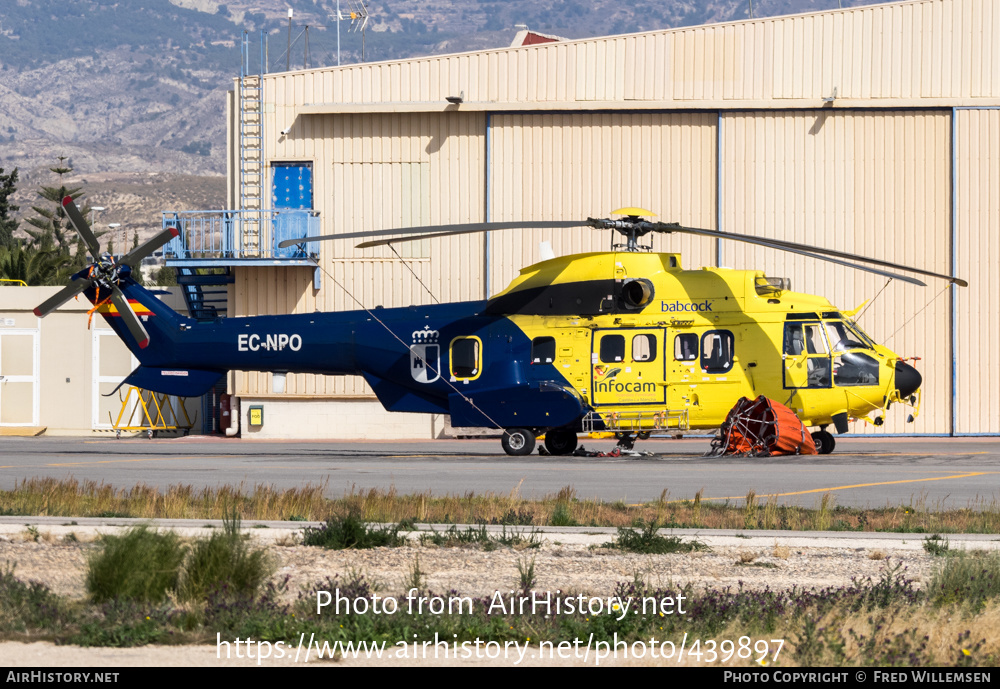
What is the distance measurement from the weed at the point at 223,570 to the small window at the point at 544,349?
14050mm

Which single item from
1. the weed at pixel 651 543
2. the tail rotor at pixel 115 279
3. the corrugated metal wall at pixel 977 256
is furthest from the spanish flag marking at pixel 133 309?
the corrugated metal wall at pixel 977 256

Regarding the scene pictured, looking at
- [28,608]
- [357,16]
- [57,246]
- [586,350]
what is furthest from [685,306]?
[57,246]

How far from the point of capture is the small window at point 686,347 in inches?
885

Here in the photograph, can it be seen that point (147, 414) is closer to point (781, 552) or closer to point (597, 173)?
point (597, 173)

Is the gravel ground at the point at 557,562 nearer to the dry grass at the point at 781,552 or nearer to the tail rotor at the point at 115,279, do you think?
the dry grass at the point at 781,552

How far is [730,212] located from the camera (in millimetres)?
33281

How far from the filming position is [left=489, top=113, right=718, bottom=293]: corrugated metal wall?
3347 centimetres

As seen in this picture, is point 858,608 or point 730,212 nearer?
point 858,608

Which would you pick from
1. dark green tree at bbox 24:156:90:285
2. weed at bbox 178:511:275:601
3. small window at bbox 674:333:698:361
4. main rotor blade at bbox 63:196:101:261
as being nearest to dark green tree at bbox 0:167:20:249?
dark green tree at bbox 24:156:90:285

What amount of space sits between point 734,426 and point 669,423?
4.30 feet

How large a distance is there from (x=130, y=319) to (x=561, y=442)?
10.1 metres

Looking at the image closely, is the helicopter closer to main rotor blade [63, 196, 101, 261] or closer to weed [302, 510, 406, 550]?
main rotor blade [63, 196, 101, 261]
